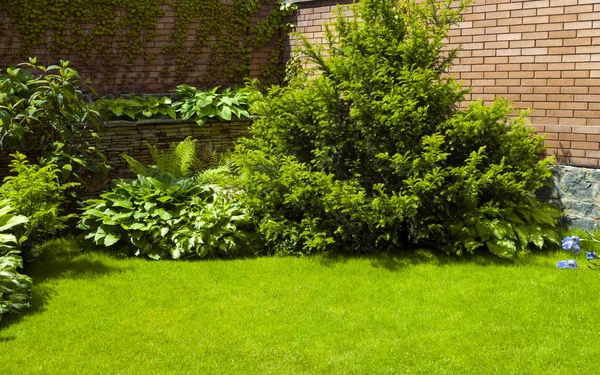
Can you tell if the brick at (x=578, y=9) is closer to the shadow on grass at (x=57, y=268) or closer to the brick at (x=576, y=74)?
the brick at (x=576, y=74)

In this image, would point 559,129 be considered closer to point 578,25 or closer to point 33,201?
point 578,25

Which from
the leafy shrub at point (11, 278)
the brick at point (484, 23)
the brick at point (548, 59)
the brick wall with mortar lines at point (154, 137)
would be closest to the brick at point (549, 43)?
the brick at point (548, 59)

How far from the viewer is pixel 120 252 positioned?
5746mm

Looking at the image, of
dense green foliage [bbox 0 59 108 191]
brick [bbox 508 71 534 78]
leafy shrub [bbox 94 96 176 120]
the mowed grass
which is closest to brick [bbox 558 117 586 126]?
brick [bbox 508 71 534 78]

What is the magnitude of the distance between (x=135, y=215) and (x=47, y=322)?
1.66 meters

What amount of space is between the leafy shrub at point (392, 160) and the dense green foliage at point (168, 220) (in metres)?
0.32

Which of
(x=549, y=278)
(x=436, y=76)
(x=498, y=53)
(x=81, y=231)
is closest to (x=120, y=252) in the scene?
(x=81, y=231)

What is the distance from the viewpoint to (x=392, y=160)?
214 inches

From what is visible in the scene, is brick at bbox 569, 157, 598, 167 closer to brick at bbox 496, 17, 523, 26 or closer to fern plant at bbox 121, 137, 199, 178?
brick at bbox 496, 17, 523, 26

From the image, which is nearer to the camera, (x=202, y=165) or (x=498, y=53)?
(x=498, y=53)

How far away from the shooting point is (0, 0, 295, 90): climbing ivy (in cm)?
853

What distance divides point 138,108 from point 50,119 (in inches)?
70.0

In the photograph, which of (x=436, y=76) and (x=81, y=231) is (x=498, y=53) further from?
(x=81, y=231)

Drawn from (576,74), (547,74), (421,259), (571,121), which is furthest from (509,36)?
(421,259)
